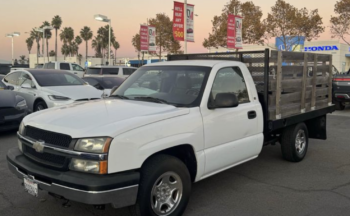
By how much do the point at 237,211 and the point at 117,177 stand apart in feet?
5.49

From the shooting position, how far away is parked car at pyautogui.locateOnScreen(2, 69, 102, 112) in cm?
931

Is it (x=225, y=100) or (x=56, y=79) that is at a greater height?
(x=56, y=79)

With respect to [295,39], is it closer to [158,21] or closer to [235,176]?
[158,21]

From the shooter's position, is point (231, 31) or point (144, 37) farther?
point (144, 37)

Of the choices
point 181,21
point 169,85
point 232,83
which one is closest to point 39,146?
point 169,85

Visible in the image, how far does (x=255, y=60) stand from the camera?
18.1 feet

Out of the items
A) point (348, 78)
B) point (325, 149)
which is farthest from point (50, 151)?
point (348, 78)

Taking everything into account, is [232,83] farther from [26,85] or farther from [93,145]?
[26,85]

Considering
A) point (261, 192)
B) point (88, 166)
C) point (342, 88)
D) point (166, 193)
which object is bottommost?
point (261, 192)

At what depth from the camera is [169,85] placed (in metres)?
4.44

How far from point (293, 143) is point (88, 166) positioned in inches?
156

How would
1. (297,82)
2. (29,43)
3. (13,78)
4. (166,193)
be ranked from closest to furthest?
(166,193), (297,82), (13,78), (29,43)

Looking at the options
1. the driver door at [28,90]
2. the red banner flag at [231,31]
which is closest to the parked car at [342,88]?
the red banner flag at [231,31]

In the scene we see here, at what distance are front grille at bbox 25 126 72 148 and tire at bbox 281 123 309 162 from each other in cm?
401
